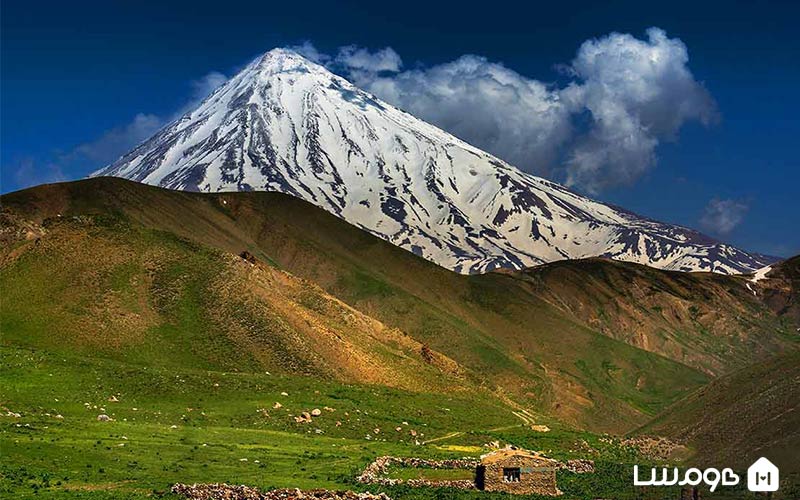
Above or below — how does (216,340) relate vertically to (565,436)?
above

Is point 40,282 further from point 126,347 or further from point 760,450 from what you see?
point 760,450

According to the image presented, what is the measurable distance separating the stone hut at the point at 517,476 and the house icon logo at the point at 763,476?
1111cm

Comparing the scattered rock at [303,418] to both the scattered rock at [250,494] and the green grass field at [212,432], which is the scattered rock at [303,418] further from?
the scattered rock at [250,494]

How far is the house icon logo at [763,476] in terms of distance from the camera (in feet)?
128

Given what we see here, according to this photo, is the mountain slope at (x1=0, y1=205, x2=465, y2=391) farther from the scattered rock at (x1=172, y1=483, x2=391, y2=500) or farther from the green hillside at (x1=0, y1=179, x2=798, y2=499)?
the scattered rock at (x1=172, y1=483, x2=391, y2=500)

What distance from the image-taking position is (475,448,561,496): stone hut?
51625 mm

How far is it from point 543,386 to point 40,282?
85.8 metres

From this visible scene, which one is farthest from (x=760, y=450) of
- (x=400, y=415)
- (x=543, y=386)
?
(x=543, y=386)

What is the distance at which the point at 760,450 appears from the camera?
51.2 metres

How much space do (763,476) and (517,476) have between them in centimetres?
1390

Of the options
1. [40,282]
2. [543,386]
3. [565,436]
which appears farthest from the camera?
[543,386]

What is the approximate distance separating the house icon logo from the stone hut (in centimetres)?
1111
